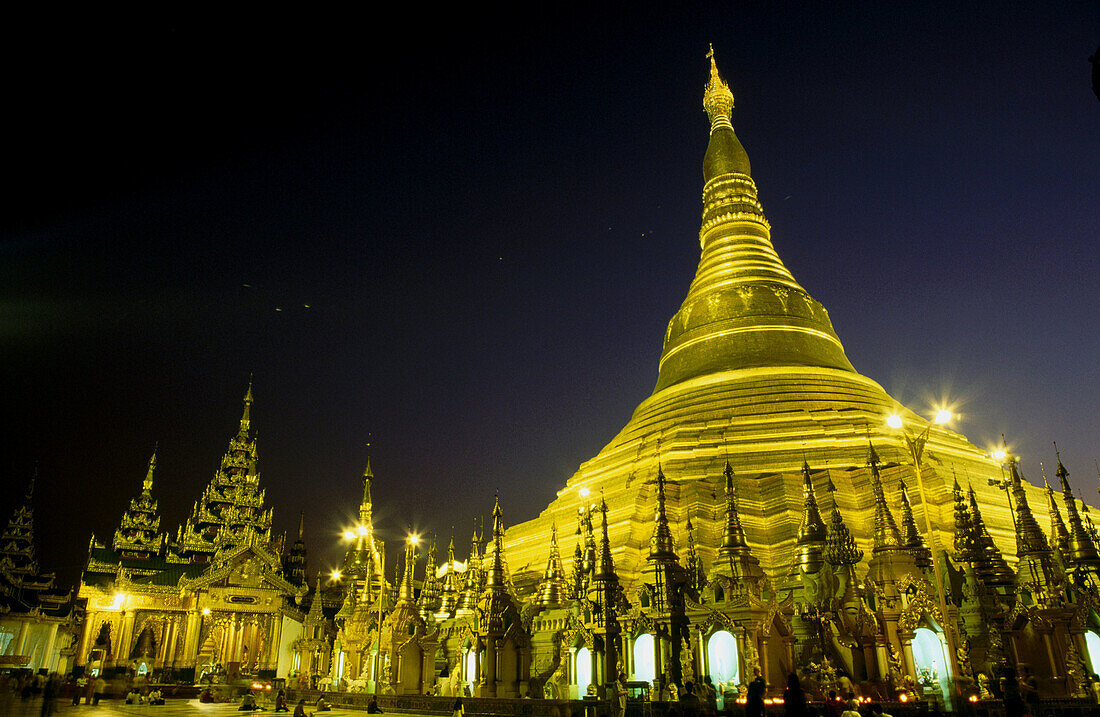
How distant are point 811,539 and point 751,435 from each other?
26.3 feet

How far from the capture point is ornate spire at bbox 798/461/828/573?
1778cm

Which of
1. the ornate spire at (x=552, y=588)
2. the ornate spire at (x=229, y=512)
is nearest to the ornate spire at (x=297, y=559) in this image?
the ornate spire at (x=229, y=512)

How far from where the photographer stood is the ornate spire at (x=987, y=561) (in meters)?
17.4

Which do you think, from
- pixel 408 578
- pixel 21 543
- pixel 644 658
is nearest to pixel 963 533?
pixel 644 658

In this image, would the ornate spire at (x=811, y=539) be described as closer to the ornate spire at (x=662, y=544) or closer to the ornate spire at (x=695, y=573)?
the ornate spire at (x=695, y=573)

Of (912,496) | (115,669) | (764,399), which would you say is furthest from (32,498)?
(912,496)

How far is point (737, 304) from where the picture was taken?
34.4m

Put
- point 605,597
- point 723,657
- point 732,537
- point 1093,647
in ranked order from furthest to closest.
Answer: point 732,537
point 605,597
point 723,657
point 1093,647

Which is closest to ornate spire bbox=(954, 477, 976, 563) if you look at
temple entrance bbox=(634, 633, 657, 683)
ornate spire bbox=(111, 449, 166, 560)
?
temple entrance bbox=(634, 633, 657, 683)

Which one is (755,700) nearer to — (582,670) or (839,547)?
(839,547)

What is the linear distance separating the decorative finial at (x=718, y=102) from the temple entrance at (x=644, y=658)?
3445 cm

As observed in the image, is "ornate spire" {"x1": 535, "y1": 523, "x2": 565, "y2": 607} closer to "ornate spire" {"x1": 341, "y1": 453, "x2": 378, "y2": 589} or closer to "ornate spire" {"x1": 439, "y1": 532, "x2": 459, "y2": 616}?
"ornate spire" {"x1": 439, "y1": 532, "x2": 459, "y2": 616}

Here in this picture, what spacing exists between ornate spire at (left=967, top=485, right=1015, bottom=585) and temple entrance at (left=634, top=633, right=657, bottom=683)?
7.84 meters

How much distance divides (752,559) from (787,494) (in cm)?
542
